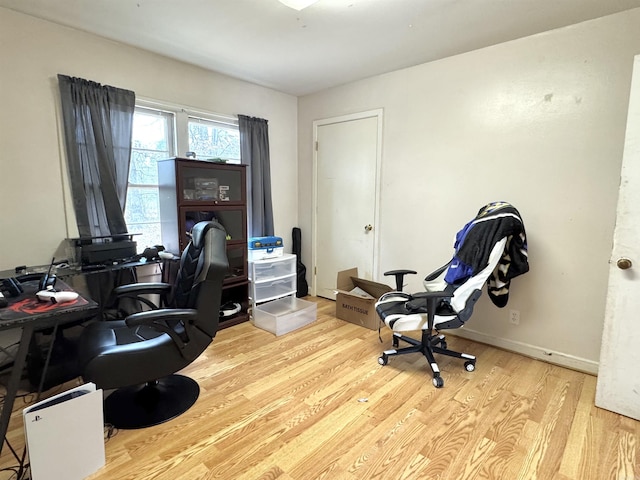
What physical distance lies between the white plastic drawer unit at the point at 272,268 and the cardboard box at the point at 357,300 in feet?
1.93

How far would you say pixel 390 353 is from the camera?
2.51 m

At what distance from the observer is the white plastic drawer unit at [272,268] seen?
336 centimetres

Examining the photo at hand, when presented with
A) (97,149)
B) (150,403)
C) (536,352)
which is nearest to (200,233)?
(150,403)

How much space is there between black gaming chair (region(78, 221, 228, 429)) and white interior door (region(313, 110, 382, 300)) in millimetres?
1968

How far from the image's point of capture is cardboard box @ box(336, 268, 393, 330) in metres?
3.18

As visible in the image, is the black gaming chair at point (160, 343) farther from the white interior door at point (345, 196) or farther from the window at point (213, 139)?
the white interior door at point (345, 196)

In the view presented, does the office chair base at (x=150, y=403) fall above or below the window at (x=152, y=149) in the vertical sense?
below

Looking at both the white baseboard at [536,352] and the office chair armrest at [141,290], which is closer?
the office chair armrest at [141,290]

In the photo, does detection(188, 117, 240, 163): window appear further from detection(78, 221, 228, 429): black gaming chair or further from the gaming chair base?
the gaming chair base

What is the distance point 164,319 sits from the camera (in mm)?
1645

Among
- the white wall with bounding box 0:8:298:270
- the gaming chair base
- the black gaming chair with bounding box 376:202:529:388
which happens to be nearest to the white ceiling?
the white wall with bounding box 0:8:298:270

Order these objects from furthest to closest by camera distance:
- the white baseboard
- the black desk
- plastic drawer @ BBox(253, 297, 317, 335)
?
plastic drawer @ BBox(253, 297, 317, 335) → the white baseboard → the black desk

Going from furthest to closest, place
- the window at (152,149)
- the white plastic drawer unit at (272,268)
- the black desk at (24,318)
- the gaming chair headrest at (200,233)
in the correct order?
1. the white plastic drawer unit at (272,268)
2. the window at (152,149)
3. the gaming chair headrest at (200,233)
4. the black desk at (24,318)

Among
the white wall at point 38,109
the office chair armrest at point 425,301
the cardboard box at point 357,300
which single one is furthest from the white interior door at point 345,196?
the white wall at point 38,109
